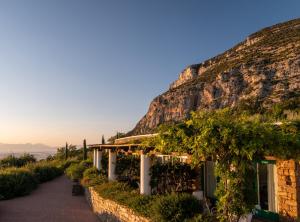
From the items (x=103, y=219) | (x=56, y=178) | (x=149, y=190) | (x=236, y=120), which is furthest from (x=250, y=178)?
(x=56, y=178)

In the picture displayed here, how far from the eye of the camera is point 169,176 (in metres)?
12.2

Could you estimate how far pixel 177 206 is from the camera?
862 cm

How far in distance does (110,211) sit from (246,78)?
46.7 metres

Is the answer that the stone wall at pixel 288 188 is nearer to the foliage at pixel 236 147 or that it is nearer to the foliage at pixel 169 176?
the foliage at pixel 236 147

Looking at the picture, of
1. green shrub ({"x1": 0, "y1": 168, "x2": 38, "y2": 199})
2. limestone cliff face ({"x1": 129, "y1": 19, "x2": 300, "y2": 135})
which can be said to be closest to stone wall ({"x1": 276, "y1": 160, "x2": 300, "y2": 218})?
green shrub ({"x1": 0, "y1": 168, "x2": 38, "y2": 199})

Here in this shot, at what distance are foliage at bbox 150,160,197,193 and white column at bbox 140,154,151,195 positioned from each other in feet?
0.55

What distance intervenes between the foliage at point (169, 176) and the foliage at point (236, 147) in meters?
4.87

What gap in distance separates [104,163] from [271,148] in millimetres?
17166

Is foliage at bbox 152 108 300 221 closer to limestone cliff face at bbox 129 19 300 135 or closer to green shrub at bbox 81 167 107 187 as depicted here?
green shrub at bbox 81 167 107 187

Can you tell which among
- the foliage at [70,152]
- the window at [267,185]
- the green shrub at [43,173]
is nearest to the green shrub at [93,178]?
the green shrub at [43,173]

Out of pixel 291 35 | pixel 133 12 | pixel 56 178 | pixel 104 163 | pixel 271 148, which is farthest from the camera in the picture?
pixel 291 35

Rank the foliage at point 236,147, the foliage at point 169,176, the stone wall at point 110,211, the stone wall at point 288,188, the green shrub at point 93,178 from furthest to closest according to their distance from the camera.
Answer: the green shrub at point 93,178 → the foliage at point 169,176 → the stone wall at point 110,211 → the stone wall at point 288,188 → the foliage at point 236,147

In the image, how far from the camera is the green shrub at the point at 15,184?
17.9 meters

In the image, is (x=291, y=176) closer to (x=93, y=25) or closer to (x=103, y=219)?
(x=103, y=219)
